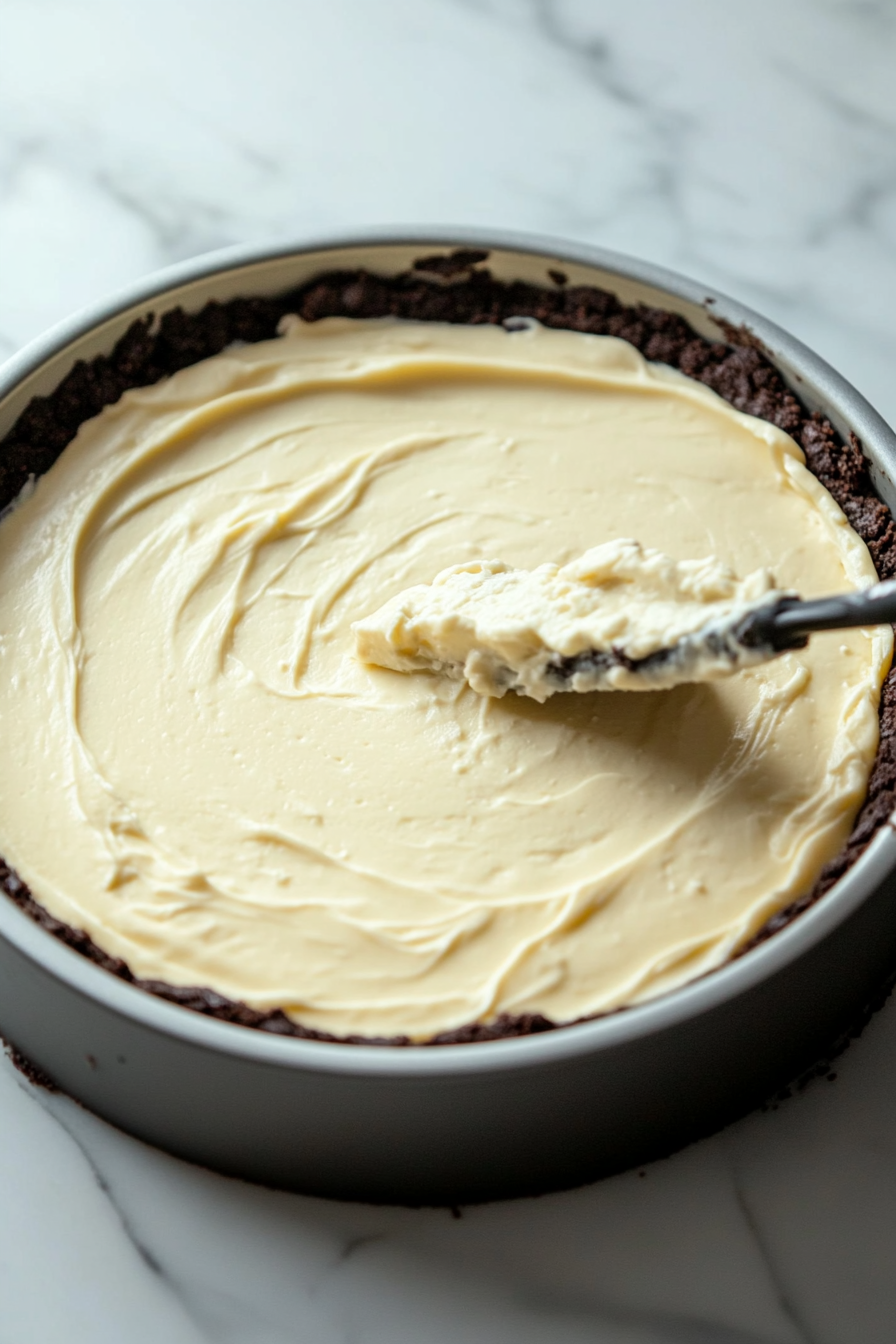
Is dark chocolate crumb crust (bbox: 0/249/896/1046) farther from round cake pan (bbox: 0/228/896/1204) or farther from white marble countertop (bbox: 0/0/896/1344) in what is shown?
round cake pan (bbox: 0/228/896/1204)

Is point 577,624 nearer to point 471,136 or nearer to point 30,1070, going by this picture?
point 30,1070

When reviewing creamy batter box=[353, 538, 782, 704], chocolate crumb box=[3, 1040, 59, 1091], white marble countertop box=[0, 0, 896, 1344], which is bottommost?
chocolate crumb box=[3, 1040, 59, 1091]

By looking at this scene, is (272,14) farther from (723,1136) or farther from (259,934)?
(723,1136)

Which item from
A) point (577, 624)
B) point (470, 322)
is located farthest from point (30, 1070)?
point (470, 322)

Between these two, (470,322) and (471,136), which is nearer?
(470,322)

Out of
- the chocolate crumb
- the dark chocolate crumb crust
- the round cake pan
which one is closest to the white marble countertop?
the dark chocolate crumb crust

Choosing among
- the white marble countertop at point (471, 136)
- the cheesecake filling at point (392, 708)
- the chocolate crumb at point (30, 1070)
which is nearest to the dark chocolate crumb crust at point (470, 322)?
the cheesecake filling at point (392, 708)

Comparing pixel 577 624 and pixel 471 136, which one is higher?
pixel 471 136
